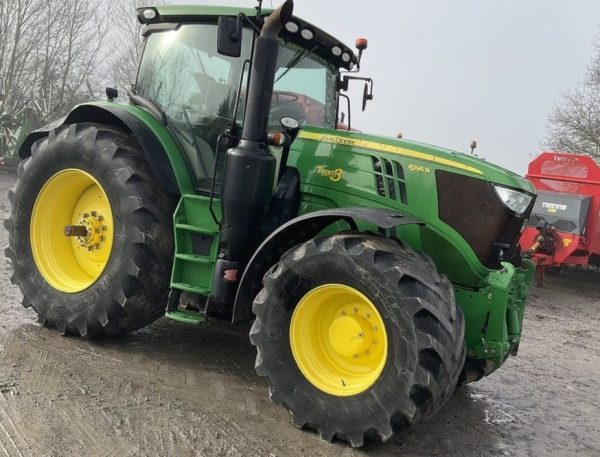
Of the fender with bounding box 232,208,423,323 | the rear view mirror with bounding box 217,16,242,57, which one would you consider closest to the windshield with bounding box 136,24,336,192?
the rear view mirror with bounding box 217,16,242,57

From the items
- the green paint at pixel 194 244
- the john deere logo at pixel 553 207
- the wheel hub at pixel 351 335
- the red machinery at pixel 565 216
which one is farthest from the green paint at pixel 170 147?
the john deere logo at pixel 553 207

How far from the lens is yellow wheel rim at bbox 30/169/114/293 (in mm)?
4055

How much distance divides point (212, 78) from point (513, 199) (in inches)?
87.8

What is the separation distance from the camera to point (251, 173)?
3357mm

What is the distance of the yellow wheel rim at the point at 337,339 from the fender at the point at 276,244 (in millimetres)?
423

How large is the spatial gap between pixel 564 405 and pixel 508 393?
0.39m

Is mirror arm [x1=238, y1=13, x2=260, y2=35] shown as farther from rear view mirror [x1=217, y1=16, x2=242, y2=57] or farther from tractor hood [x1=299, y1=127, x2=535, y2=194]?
tractor hood [x1=299, y1=127, x2=535, y2=194]

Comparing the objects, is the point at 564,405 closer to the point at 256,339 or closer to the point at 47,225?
the point at 256,339

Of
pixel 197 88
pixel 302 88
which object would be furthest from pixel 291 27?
pixel 197 88

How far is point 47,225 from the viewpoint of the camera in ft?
14.0

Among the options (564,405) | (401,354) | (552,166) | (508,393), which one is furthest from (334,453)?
(552,166)

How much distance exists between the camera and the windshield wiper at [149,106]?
4.01 m

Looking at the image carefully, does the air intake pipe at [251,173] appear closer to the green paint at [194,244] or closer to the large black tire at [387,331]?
the green paint at [194,244]

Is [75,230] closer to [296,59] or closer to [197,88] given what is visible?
[197,88]
